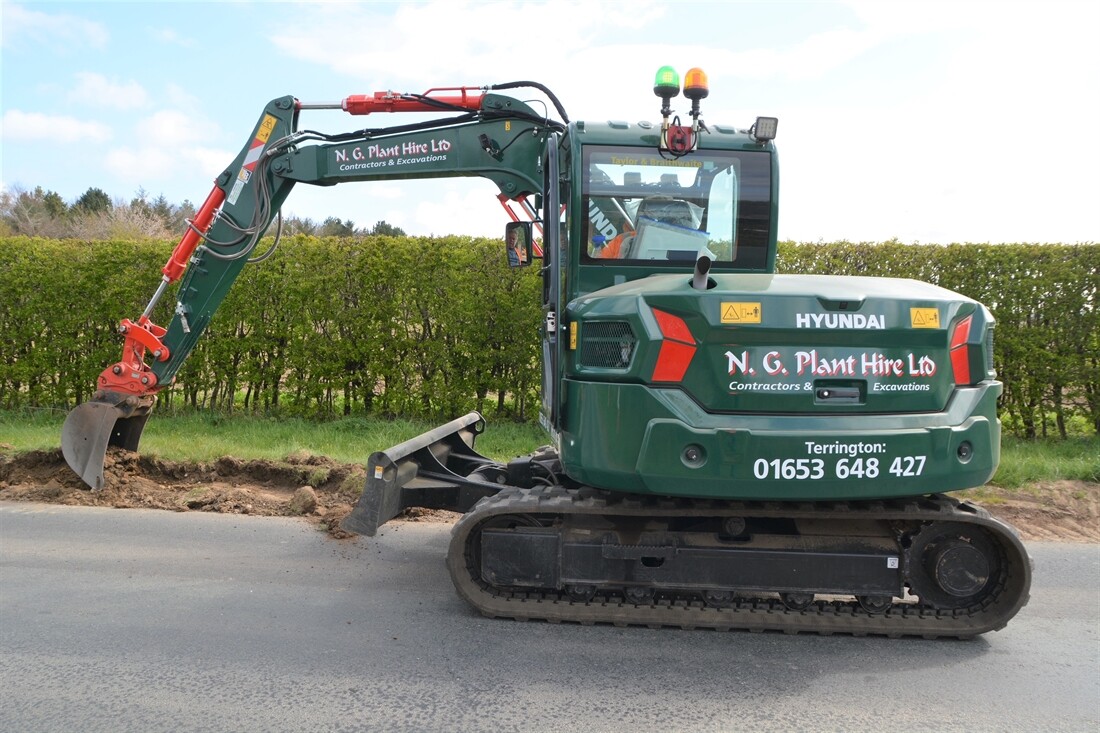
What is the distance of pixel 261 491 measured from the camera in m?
6.66

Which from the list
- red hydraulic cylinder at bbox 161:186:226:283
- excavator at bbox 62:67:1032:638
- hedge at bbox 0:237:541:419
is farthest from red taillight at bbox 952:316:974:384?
hedge at bbox 0:237:541:419

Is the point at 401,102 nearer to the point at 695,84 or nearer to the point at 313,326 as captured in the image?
the point at 695,84

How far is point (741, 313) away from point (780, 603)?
5.13 feet

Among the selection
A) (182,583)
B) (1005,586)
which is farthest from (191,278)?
(1005,586)

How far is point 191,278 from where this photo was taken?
632 centimetres

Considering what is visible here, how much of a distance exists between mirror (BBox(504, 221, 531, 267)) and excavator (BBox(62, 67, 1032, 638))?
0.02 m

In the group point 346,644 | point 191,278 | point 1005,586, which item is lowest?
point 346,644

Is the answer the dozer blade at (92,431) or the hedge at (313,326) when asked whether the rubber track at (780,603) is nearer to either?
the dozer blade at (92,431)

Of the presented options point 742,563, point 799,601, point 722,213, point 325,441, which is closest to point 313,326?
point 325,441

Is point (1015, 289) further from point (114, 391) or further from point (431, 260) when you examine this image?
point (114, 391)

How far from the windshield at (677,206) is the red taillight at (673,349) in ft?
2.82

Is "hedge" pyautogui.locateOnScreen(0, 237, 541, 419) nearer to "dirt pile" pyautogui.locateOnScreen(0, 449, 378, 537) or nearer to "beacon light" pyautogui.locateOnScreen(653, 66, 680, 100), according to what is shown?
"dirt pile" pyautogui.locateOnScreen(0, 449, 378, 537)

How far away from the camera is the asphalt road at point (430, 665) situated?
10.3 ft

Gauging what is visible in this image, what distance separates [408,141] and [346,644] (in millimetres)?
3533
